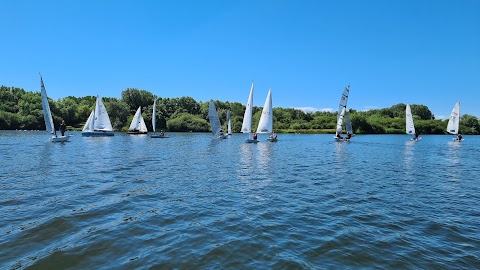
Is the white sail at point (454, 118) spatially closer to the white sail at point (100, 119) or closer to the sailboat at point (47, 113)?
the sailboat at point (47, 113)

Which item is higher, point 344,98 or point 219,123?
point 344,98

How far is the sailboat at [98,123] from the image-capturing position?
8462cm

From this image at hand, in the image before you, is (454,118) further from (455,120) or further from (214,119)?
(214,119)

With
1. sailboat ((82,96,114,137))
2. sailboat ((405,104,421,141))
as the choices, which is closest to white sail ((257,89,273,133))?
sailboat ((82,96,114,137))

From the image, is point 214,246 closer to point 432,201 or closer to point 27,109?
point 432,201

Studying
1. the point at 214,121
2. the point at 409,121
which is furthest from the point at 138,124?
the point at 409,121

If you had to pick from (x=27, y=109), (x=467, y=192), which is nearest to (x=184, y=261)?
(x=467, y=192)

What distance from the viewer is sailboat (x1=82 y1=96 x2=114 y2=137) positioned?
84625 mm

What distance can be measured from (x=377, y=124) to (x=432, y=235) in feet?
576

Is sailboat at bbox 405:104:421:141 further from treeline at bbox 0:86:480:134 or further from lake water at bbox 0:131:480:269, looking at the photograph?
lake water at bbox 0:131:480:269

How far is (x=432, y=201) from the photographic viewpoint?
1559cm

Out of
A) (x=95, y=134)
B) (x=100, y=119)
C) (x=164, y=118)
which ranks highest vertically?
(x=164, y=118)

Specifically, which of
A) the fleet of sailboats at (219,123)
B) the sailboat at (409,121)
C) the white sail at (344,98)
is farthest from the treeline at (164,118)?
the white sail at (344,98)

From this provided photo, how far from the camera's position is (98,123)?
87.2 m
